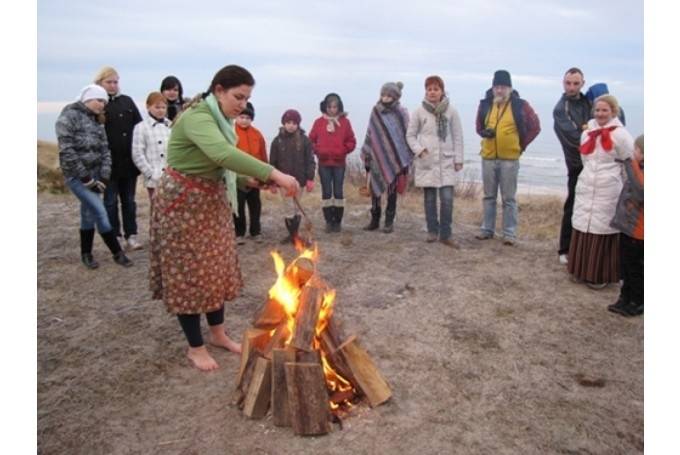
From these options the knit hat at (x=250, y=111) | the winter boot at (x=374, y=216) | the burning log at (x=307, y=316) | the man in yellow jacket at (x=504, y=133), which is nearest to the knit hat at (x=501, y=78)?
the man in yellow jacket at (x=504, y=133)

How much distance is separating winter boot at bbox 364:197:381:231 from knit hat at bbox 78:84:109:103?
142 inches

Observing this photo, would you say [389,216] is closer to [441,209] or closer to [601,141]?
[441,209]

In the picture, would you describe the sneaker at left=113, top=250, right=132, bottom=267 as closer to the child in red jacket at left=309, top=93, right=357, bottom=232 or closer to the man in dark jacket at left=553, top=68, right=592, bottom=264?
the child in red jacket at left=309, top=93, right=357, bottom=232

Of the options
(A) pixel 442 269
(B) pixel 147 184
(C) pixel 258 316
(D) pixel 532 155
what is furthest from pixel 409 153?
(D) pixel 532 155

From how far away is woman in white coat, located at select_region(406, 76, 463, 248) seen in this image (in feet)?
21.0

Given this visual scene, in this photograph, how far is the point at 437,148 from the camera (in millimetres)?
6426

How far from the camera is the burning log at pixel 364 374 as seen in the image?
10.2ft

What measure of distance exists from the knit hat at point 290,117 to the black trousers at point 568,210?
3284 millimetres

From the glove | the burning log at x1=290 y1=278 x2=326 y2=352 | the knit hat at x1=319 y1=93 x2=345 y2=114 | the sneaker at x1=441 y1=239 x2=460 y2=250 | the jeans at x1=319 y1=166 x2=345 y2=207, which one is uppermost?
the knit hat at x1=319 y1=93 x2=345 y2=114

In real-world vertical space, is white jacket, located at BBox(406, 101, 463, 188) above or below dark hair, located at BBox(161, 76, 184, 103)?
below

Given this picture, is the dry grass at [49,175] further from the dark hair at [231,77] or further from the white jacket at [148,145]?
the dark hair at [231,77]

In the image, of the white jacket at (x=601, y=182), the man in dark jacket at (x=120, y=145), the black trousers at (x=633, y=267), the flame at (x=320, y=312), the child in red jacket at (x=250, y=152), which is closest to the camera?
the flame at (x=320, y=312)

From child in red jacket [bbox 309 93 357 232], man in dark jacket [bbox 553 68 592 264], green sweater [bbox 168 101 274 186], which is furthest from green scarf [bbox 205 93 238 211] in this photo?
man in dark jacket [bbox 553 68 592 264]

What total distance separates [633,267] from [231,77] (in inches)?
142
